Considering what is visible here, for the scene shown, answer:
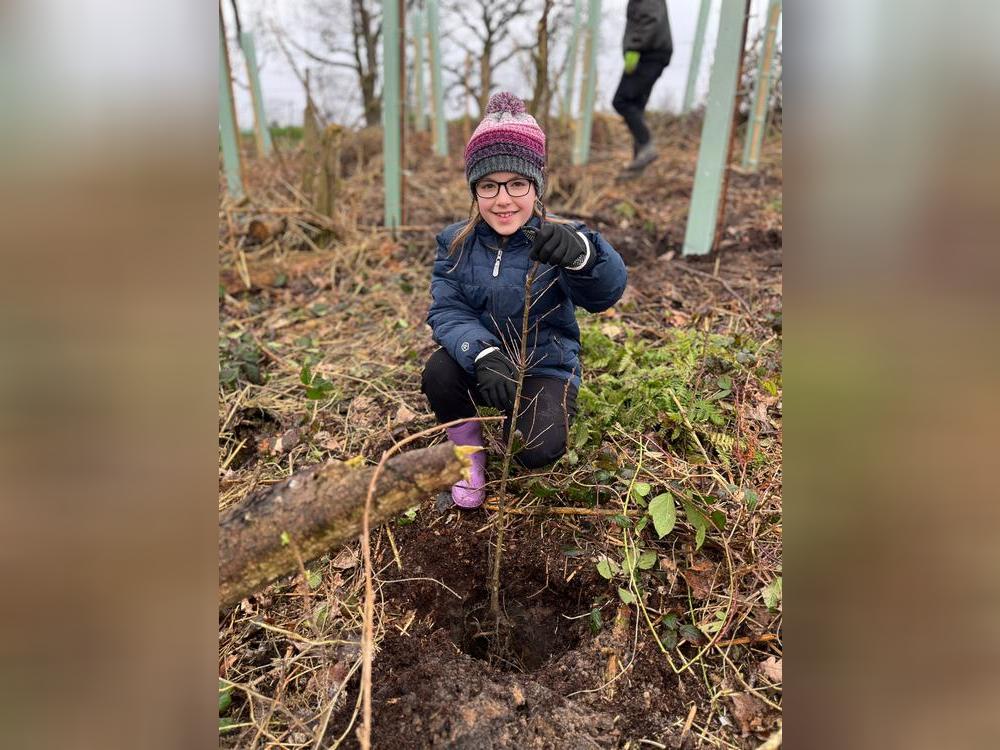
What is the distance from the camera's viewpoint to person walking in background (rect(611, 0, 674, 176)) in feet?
18.1

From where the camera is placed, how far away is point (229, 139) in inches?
227

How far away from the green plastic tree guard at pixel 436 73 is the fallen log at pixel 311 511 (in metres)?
8.84

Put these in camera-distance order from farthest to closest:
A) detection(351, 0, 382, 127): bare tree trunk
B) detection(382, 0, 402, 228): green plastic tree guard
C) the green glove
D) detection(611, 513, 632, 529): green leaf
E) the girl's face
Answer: detection(351, 0, 382, 127): bare tree trunk, the green glove, detection(382, 0, 402, 228): green plastic tree guard, the girl's face, detection(611, 513, 632, 529): green leaf

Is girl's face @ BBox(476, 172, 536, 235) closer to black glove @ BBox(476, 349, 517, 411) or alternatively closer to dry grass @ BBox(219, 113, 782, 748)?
black glove @ BBox(476, 349, 517, 411)

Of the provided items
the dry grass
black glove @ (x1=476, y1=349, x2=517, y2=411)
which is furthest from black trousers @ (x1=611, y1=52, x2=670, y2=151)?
black glove @ (x1=476, y1=349, x2=517, y2=411)

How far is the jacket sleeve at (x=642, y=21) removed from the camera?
216 inches

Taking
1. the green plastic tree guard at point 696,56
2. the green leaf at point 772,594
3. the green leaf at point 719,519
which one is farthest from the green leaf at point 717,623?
the green plastic tree guard at point 696,56

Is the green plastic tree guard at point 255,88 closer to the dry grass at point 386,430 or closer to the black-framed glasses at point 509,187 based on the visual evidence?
the dry grass at point 386,430

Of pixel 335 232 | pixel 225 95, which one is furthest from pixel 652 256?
pixel 225 95

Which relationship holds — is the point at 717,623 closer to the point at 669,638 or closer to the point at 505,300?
the point at 669,638

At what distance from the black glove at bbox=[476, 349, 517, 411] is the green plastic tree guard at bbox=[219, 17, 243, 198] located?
15.7ft

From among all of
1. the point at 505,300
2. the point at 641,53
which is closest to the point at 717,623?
the point at 505,300

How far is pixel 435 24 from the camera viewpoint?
857 cm
